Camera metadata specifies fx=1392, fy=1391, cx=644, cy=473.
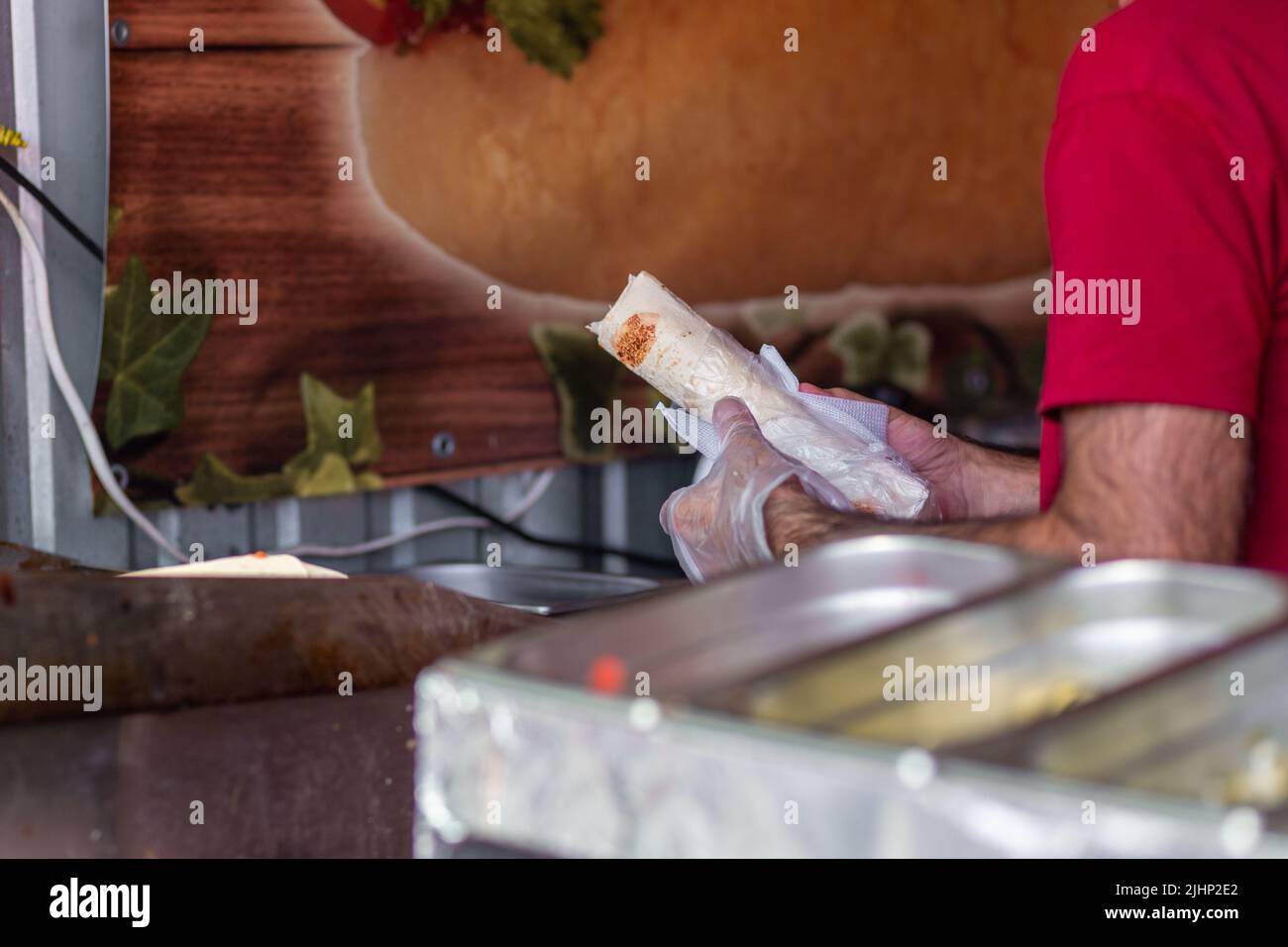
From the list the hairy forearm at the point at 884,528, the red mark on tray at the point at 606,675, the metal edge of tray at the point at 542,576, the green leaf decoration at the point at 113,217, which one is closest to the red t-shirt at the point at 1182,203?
the hairy forearm at the point at 884,528

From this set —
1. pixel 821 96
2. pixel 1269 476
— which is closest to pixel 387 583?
pixel 1269 476

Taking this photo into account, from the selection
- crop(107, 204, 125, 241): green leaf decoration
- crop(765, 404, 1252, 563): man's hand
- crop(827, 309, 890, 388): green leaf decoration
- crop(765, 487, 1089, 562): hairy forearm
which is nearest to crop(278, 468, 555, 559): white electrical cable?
crop(107, 204, 125, 241): green leaf decoration

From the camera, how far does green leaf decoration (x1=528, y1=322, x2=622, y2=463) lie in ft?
8.39

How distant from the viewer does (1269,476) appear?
117 cm

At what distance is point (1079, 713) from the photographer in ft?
1.65

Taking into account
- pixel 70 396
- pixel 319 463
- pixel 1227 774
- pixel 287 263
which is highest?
pixel 287 263

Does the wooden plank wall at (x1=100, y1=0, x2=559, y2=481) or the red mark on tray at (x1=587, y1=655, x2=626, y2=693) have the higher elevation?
the wooden plank wall at (x1=100, y1=0, x2=559, y2=481)

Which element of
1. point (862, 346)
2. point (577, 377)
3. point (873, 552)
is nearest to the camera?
point (873, 552)

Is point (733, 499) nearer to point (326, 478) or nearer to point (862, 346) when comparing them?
point (326, 478)

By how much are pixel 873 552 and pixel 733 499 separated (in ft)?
2.16

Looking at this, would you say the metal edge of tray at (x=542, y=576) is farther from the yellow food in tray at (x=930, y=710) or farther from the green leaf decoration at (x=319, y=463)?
the yellow food in tray at (x=930, y=710)

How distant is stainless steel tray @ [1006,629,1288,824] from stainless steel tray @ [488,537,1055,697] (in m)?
0.12

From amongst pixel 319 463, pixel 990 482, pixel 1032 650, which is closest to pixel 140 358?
pixel 319 463

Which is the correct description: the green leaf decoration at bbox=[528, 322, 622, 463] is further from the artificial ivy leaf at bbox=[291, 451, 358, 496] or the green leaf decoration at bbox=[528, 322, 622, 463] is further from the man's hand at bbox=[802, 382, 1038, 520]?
the man's hand at bbox=[802, 382, 1038, 520]
